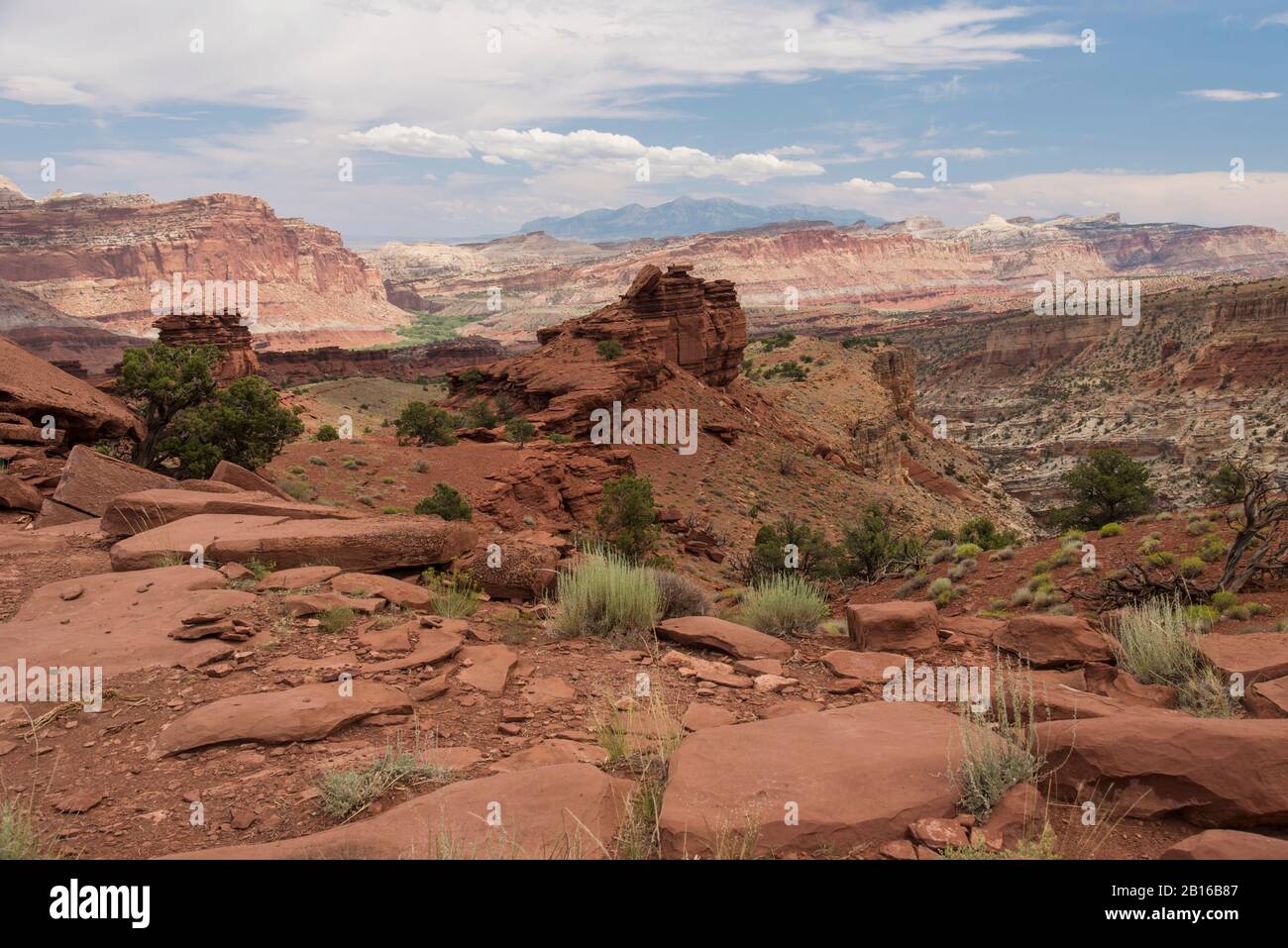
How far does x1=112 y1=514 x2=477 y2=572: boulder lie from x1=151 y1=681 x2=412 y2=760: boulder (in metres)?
3.81

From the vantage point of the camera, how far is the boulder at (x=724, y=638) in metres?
7.54

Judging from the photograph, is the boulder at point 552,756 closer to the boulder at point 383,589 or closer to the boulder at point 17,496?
the boulder at point 383,589

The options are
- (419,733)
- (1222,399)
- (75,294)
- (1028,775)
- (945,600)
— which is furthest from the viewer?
(75,294)

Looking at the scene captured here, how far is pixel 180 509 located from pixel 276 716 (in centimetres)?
681

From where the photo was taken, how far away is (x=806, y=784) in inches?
158

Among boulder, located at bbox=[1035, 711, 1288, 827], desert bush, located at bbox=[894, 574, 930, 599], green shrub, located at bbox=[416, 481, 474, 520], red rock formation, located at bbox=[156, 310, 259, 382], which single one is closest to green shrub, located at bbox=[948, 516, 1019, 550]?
desert bush, located at bbox=[894, 574, 930, 599]

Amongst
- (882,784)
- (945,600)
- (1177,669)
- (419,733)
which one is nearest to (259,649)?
(419,733)

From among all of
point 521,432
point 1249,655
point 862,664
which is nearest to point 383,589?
point 862,664

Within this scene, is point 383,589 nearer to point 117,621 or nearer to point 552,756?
point 117,621

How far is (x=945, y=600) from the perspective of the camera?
1473 cm

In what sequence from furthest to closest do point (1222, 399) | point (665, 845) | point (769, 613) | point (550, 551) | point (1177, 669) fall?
point (1222, 399) → point (550, 551) → point (769, 613) → point (1177, 669) → point (665, 845)
